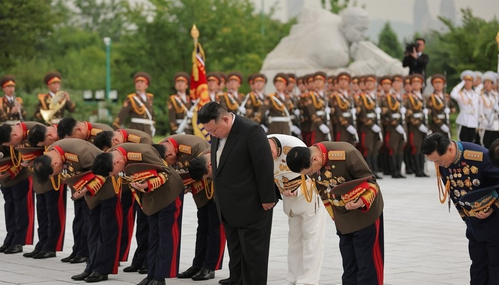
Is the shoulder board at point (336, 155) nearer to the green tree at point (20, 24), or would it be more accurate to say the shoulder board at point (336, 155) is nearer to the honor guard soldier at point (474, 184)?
the honor guard soldier at point (474, 184)

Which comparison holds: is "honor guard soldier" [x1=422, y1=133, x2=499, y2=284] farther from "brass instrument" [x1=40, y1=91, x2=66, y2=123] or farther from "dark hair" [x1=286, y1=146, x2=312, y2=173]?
"brass instrument" [x1=40, y1=91, x2=66, y2=123]

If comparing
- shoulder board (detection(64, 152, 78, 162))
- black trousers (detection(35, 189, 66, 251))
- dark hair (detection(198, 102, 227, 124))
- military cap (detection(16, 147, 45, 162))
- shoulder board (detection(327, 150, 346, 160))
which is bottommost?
black trousers (detection(35, 189, 66, 251))

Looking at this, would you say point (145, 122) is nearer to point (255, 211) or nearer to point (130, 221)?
point (130, 221)

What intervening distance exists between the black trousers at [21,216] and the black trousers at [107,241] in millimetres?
1970

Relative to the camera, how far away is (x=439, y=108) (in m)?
20.2

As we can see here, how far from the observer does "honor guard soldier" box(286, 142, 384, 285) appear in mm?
7371

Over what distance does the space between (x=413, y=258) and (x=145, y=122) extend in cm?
811

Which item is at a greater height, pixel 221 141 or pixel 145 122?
pixel 221 141

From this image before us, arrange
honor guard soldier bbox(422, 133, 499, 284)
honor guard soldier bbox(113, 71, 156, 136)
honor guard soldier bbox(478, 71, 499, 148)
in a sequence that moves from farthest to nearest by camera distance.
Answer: honor guard soldier bbox(478, 71, 499, 148), honor guard soldier bbox(113, 71, 156, 136), honor guard soldier bbox(422, 133, 499, 284)

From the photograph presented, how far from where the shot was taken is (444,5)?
48.4 m

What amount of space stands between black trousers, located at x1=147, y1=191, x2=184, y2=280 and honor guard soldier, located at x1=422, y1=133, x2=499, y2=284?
2.66 m

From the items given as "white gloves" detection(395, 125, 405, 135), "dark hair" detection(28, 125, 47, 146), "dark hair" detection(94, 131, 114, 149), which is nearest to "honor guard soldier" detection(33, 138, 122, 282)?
"dark hair" detection(94, 131, 114, 149)

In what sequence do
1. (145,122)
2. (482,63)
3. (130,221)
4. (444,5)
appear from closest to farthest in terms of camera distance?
(130,221) < (145,122) < (482,63) < (444,5)

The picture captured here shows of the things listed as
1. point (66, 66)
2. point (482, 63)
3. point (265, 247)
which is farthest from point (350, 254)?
point (66, 66)
